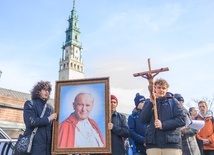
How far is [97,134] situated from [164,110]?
1.11 m

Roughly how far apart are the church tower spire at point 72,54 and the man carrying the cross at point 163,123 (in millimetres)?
85261

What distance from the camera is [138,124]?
15.4 feet

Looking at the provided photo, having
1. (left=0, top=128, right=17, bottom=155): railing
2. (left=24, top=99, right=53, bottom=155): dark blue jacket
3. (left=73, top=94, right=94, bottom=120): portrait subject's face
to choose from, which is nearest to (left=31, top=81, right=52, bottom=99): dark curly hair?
(left=24, top=99, right=53, bottom=155): dark blue jacket

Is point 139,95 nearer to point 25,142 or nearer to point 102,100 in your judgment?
point 102,100

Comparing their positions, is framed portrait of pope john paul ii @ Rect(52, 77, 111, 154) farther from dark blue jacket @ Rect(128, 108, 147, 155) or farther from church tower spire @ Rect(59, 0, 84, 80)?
church tower spire @ Rect(59, 0, 84, 80)

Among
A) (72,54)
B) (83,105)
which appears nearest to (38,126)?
(83,105)

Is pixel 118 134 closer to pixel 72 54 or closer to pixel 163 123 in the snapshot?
pixel 163 123

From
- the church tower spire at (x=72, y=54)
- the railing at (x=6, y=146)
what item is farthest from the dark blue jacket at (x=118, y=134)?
the church tower spire at (x=72, y=54)

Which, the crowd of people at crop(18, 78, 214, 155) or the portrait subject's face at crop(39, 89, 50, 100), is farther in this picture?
the portrait subject's face at crop(39, 89, 50, 100)

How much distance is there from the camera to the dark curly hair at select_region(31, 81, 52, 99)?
4.01 metres

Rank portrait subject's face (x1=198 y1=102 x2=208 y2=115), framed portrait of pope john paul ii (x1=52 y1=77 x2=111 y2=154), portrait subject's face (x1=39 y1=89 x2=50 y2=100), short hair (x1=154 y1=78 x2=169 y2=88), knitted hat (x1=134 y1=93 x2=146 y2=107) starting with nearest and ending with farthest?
short hair (x1=154 y1=78 x2=169 y2=88), framed portrait of pope john paul ii (x1=52 y1=77 x2=111 y2=154), portrait subject's face (x1=39 y1=89 x2=50 y2=100), knitted hat (x1=134 y1=93 x2=146 y2=107), portrait subject's face (x1=198 y1=102 x2=208 y2=115)

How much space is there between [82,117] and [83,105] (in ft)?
0.65

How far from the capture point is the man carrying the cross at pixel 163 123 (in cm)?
330

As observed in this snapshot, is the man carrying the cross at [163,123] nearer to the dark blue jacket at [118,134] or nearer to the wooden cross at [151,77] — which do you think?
the wooden cross at [151,77]
